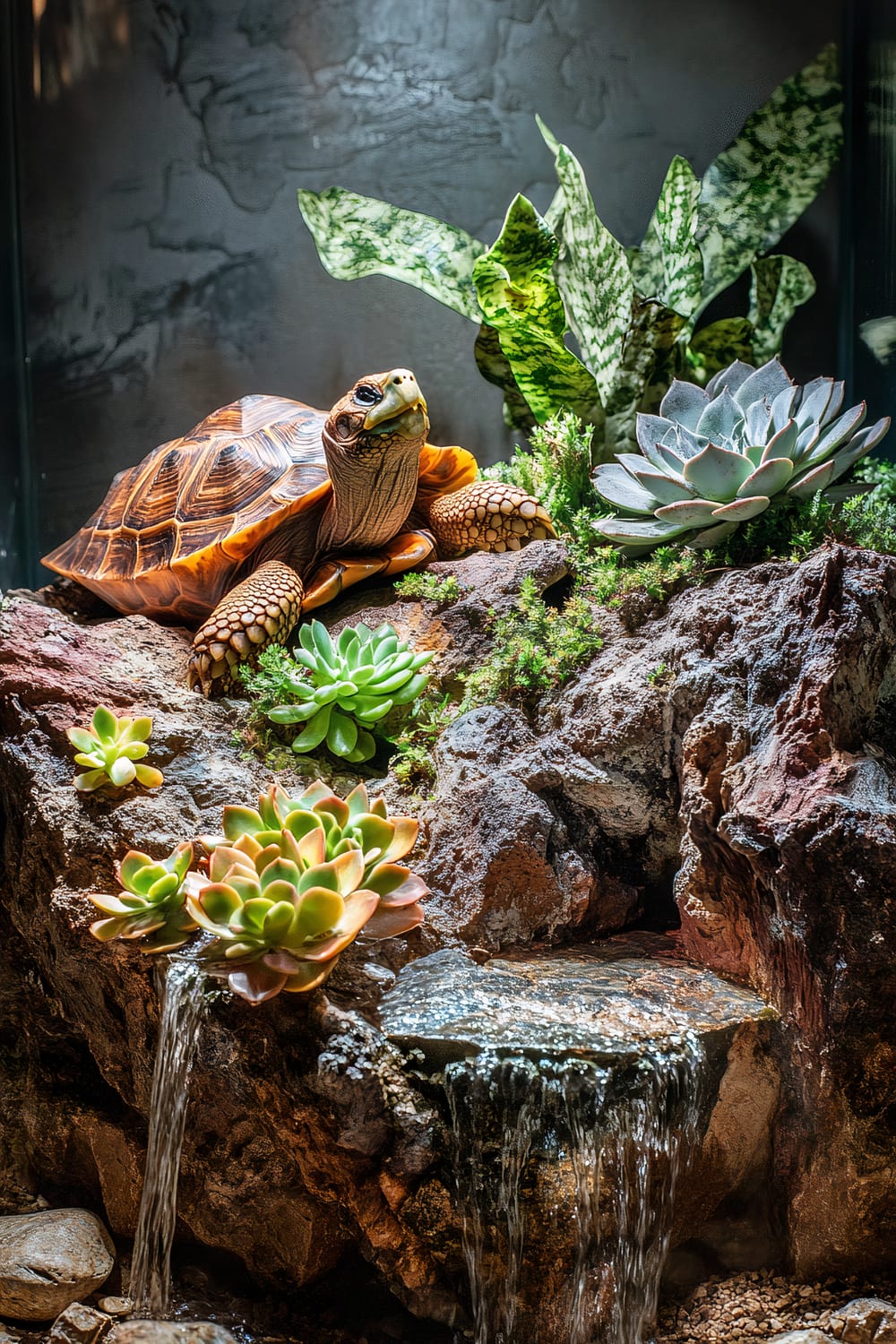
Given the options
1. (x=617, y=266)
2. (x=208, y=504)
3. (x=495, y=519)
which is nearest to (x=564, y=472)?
(x=495, y=519)

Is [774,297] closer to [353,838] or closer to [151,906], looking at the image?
[353,838]

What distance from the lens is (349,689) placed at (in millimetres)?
2164

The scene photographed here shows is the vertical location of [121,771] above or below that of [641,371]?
below

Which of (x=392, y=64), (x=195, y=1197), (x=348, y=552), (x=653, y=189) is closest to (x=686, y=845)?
(x=195, y=1197)

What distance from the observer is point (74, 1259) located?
5.99ft

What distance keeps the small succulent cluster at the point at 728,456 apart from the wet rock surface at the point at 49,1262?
194cm

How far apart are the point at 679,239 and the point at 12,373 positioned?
2.48 metres

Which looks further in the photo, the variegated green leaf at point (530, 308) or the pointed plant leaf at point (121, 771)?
the variegated green leaf at point (530, 308)

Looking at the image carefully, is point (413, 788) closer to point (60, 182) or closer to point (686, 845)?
point (686, 845)

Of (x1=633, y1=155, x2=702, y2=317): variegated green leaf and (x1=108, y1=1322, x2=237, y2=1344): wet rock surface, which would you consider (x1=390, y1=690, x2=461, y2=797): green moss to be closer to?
(x1=108, y1=1322, x2=237, y2=1344): wet rock surface

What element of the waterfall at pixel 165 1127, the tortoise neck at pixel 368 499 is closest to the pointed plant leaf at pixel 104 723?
the waterfall at pixel 165 1127

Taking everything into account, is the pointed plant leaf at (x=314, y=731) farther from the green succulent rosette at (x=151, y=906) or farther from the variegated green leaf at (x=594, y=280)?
the variegated green leaf at (x=594, y=280)

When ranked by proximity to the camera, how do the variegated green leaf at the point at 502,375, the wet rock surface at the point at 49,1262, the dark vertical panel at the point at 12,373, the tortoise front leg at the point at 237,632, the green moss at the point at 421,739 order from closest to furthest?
1. the wet rock surface at the point at 49,1262
2. the green moss at the point at 421,739
3. the tortoise front leg at the point at 237,632
4. the variegated green leaf at the point at 502,375
5. the dark vertical panel at the point at 12,373

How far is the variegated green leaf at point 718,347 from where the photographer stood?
3.13 meters
